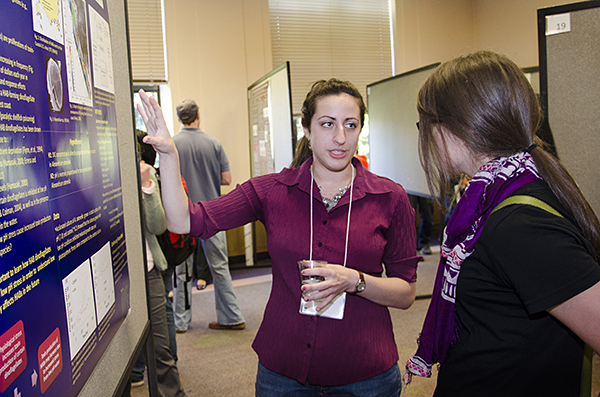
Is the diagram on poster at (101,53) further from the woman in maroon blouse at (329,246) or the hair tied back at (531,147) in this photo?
the hair tied back at (531,147)

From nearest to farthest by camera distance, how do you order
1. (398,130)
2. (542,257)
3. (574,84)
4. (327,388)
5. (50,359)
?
(50,359) → (542,257) → (327,388) → (574,84) → (398,130)

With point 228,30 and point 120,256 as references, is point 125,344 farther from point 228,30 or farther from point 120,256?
point 228,30

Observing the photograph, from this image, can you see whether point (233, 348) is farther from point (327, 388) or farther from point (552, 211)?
point (552, 211)

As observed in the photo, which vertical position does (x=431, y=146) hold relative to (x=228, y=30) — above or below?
below

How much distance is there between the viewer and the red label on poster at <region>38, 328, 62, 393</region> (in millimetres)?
619

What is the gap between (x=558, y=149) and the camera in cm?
228

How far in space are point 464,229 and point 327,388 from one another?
0.62 m

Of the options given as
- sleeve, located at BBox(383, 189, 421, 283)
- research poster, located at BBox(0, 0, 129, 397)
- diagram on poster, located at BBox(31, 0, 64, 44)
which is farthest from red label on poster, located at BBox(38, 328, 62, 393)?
sleeve, located at BBox(383, 189, 421, 283)

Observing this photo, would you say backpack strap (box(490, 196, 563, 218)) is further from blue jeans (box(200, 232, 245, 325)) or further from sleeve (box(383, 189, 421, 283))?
blue jeans (box(200, 232, 245, 325))

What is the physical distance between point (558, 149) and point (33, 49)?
243cm

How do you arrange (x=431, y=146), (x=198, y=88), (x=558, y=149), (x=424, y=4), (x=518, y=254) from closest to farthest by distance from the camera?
(x=518, y=254)
(x=431, y=146)
(x=558, y=149)
(x=198, y=88)
(x=424, y=4)

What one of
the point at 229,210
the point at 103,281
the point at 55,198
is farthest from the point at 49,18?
the point at 229,210

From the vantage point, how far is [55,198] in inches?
26.5

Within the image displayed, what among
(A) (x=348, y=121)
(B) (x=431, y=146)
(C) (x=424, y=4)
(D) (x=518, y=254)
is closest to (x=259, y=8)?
(C) (x=424, y=4)
